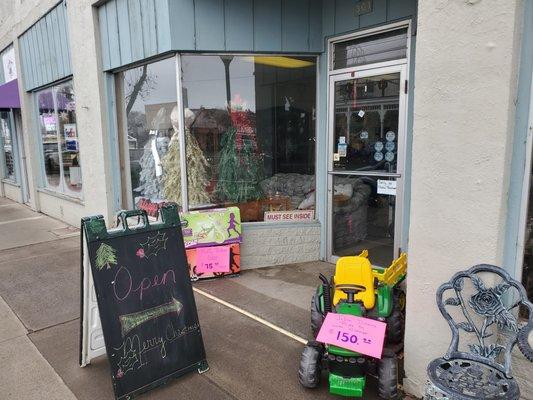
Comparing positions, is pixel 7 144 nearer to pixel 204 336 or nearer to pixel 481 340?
pixel 204 336

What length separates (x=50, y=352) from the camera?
3.37 metres

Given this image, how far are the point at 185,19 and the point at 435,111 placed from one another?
327 cm

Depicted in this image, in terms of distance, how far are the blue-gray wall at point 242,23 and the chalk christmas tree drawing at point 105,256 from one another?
279cm

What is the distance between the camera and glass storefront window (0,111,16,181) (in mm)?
11375

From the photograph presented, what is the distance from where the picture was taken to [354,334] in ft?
8.49

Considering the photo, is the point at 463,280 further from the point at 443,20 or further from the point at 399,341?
the point at 443,20

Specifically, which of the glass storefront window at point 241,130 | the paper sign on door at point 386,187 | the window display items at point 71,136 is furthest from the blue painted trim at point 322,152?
the window display items at point 71,136

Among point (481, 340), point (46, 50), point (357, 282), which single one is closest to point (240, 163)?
point (357, 282)

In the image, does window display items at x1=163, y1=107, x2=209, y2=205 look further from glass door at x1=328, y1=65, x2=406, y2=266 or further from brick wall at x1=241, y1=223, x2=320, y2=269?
glass door at x1=328, y1=65, x2=406, y2=266

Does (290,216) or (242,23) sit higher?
(242,23)

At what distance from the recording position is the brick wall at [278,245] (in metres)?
5.15

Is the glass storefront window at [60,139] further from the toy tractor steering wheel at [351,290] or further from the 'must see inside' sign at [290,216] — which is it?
the toy tractor steering wheel at [351,290]

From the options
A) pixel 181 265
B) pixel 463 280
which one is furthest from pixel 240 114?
pixel 463 280

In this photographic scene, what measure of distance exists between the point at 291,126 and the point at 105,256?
321 centimetres
